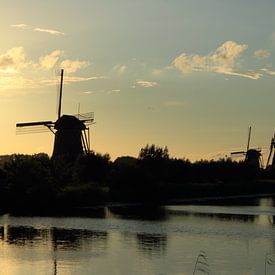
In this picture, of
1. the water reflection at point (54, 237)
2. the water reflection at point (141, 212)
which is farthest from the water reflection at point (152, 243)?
the water reflection at point (141, 212)

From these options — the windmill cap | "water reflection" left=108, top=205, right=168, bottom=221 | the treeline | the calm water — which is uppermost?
the windmill cap

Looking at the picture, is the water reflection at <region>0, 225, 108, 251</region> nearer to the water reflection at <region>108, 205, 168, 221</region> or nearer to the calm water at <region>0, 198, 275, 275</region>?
the calm water at <region>0, 198, 275, 275</region>

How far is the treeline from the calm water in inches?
306

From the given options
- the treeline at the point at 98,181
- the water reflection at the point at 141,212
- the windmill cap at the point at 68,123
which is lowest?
the water reflection at the point at 141,212

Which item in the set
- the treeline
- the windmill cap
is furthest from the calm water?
the windmill cap

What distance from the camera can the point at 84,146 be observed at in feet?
283

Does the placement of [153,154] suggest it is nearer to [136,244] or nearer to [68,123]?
[68,123]

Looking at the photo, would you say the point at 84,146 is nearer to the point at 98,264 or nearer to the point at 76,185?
the point at 76,185

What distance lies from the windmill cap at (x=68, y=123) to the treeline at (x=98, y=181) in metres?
3.79

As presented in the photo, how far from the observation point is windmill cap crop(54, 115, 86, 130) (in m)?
82.6

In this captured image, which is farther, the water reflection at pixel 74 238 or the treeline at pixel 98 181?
the treeline at pixel 98 181

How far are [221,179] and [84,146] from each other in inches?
1575

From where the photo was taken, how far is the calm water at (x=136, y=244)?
28781 mm

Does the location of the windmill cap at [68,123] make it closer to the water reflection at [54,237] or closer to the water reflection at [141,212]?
the water reflection at [141,212]
